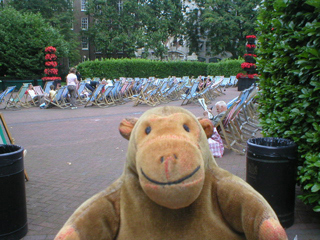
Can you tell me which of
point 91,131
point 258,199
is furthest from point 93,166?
point 258,199

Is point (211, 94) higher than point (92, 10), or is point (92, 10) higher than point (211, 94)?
point (92, 10)

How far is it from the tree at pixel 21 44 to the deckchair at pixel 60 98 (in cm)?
1751

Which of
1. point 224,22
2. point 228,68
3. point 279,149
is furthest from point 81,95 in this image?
point 224,22

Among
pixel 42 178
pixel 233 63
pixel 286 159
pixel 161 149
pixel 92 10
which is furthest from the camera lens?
pixel 92 10

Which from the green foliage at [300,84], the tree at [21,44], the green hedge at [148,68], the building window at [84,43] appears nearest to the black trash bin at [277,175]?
the green foliage at [300,84]

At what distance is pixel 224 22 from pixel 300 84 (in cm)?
4525

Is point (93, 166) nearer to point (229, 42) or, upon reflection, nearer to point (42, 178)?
point (42, 178)

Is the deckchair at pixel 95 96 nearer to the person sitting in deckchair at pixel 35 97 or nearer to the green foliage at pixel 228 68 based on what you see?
the person sitting in deckchair at pixel 35 97

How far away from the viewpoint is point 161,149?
5.18 ft

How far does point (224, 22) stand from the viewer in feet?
151

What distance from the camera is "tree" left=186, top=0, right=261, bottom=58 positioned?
151 ft

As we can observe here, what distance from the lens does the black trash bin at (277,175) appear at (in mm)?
3303

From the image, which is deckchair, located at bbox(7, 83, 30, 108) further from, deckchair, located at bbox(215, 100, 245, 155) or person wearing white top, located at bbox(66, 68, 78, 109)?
deckchair, located at bbox(215, 100, 245, 155)

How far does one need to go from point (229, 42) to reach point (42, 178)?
152 feet
